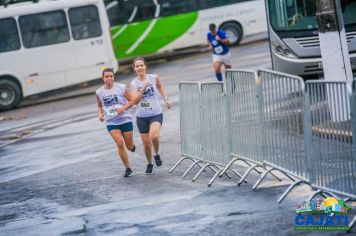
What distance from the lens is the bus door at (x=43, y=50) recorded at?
27969 mm

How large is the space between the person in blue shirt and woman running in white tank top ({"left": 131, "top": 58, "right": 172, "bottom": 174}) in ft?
31.5

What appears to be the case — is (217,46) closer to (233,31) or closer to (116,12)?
(116,12)

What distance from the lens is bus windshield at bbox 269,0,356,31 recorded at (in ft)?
62.6

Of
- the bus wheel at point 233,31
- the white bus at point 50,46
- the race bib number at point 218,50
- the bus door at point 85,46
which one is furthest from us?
the bus wheel at point 233,31

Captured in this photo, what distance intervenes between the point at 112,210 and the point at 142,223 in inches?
40.4

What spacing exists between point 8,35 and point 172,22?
731cm

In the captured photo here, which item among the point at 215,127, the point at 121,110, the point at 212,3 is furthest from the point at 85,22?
the point at 215,127

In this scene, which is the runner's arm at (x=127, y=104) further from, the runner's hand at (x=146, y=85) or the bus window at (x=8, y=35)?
the bus window at (x=8, y=35)

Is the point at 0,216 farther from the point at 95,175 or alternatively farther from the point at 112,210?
the point at 95,175

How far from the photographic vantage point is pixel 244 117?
35.3ft

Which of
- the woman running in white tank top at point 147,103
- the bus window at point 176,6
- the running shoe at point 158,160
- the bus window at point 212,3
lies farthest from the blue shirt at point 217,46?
the bus window at point 212,3

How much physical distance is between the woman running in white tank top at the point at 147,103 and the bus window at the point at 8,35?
1564 centimetres

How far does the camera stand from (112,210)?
34.1 feet

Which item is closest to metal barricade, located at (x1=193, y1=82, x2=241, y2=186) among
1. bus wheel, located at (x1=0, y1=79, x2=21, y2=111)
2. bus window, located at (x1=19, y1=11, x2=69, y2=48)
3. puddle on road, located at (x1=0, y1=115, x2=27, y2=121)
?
puddle on road, located at (x1=0, y1=115, x2=27, y2=121)
